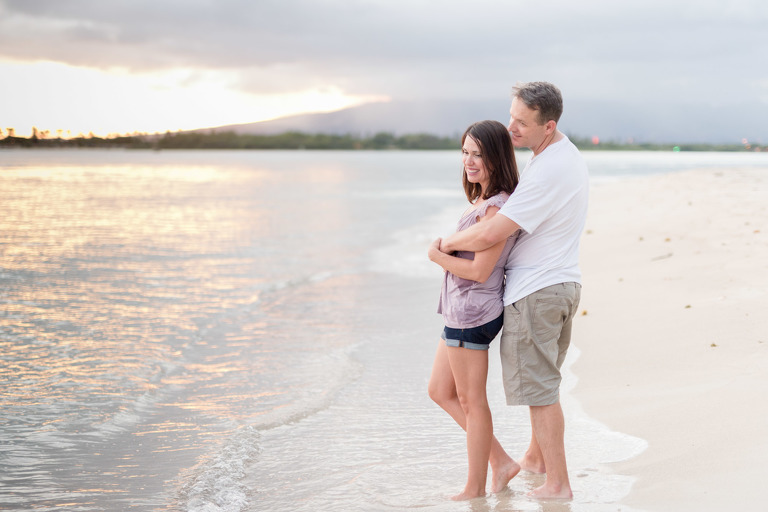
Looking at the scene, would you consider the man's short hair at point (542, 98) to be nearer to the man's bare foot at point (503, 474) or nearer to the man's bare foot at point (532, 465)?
the man's bare foot at point (503, 474)

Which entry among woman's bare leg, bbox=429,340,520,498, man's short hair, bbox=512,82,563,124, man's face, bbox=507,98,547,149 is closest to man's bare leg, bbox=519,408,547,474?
woman's bare leg, bbox=429,340,520,498

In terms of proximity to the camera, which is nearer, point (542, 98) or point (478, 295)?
point (542, 98)

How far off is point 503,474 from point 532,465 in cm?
36

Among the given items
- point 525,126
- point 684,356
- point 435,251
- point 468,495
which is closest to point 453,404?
point 468,495

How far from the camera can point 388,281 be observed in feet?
39.3

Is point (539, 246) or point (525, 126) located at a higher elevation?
point (525, 126)

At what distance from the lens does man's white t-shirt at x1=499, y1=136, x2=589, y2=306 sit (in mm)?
3352

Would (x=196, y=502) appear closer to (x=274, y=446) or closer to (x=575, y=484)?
(x=274, y=446)

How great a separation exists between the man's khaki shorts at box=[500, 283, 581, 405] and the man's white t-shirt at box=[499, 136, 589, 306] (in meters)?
0.05

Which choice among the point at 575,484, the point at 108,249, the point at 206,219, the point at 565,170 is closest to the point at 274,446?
the point at 575,484

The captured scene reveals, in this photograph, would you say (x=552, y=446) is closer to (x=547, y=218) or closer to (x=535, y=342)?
(x=535, y=342)

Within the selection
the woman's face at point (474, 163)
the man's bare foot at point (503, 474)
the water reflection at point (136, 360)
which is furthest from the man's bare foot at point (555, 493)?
the water reflection at point (136, 360)

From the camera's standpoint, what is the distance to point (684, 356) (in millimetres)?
5770

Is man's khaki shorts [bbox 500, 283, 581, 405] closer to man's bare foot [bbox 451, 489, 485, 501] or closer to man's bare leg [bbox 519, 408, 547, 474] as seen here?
man's bare foot [bbox 451, 489, 485, 501]
